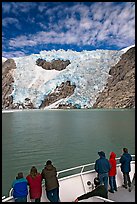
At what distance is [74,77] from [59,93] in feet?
46.1

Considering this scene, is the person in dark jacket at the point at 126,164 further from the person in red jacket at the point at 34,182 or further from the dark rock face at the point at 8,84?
the dark rock face at the point at 8,84

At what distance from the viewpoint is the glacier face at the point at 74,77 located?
101 meters

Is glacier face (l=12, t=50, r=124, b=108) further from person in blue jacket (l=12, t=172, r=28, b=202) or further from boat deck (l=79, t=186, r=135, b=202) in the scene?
person in blue jacket (l=12, t=172, r=28, b=202)

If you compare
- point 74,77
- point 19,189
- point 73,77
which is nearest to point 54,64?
point 73,77

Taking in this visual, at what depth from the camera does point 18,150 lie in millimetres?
19719

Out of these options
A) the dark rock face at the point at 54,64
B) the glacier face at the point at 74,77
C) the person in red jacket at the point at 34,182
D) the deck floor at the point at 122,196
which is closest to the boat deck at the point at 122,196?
the deck floor at the point at 122,196

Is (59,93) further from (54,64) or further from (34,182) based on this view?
(34,182)

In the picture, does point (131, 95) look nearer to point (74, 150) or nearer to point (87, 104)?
point (87, 104)

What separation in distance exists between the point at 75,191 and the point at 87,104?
92.3 metres

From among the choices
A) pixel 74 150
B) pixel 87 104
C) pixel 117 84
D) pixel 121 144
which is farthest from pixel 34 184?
pixel 117 84

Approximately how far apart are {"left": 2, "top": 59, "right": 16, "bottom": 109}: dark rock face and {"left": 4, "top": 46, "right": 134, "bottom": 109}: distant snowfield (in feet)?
12.5

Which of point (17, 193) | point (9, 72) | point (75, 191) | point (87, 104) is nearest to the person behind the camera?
point (17, 193)

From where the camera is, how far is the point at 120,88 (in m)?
103

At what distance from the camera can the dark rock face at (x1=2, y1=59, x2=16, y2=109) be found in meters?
115
